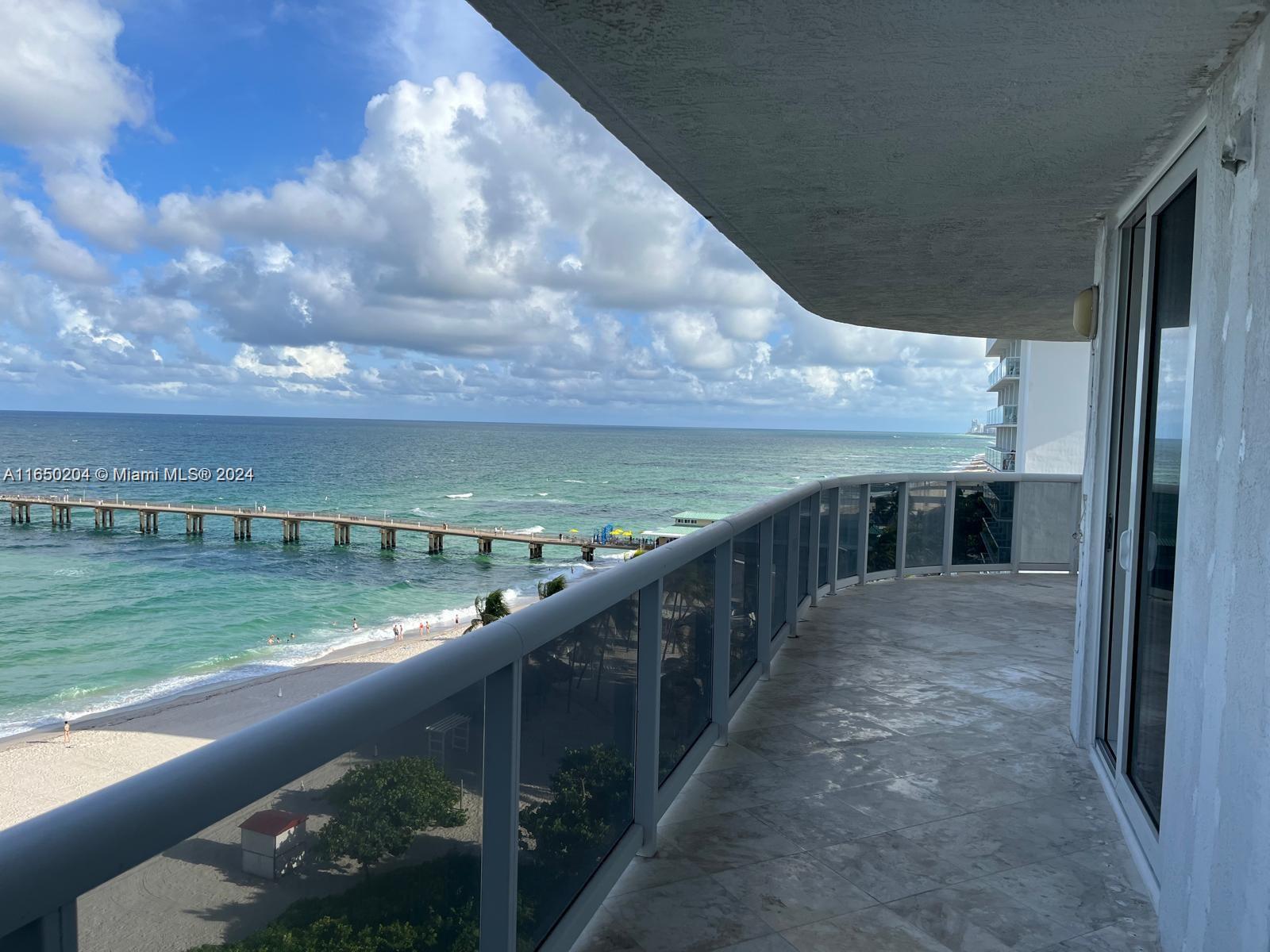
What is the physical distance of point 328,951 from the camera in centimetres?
126

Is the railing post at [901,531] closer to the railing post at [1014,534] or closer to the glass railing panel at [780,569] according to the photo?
the railing post at [1014,534]

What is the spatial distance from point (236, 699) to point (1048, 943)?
23.2 metres

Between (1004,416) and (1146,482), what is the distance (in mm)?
44945

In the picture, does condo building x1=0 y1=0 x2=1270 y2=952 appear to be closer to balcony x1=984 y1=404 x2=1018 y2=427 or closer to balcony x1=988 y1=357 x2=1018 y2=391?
balcony x1=984 y1=404 x2=1018 y2=427

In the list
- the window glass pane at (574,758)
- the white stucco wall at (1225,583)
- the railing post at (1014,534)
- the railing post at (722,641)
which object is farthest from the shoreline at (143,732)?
the white stucco wall at (1225,583)

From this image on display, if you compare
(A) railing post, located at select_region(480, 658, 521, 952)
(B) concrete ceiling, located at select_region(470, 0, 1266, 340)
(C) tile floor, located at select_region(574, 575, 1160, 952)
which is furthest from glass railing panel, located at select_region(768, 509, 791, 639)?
(A) railing post, located at select_region(480, 658, 521, 952)

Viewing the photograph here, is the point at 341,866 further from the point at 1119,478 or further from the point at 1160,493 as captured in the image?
the point at 1119,478

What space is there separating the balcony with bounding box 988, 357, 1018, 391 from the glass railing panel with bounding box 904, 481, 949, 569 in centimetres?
3696

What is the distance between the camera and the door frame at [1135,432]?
8.78 feet

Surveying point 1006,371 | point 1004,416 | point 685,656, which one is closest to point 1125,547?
point 685,656

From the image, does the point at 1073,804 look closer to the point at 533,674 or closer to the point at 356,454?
the point at 533,674

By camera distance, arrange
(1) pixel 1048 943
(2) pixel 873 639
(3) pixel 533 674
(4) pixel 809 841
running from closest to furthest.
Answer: (3) pixel 533 674, (1) pixel 1048 943, (4) pixel 809 841, (2) pixel 873 639

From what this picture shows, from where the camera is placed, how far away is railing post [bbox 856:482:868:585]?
8.52 meters

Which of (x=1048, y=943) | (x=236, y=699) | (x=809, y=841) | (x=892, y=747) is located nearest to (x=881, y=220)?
(x=892, y=747)
